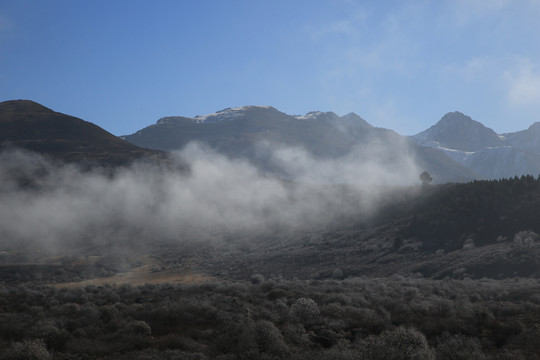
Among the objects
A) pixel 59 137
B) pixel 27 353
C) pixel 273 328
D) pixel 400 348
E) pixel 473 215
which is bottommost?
pixel 473 215

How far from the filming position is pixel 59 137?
121 metres

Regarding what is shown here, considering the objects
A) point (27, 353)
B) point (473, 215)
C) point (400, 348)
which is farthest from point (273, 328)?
point (473, 215)

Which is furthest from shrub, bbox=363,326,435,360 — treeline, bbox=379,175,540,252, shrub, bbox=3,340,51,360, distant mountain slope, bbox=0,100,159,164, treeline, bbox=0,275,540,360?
distant mountain slope, bbox=0,100,159,164

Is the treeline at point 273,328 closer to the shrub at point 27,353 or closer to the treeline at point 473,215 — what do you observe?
the shrub at point 27,353

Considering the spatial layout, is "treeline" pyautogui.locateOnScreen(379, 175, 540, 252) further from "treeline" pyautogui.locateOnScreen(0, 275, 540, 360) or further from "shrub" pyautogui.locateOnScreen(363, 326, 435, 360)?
"shrub" pyautogui.locateOnScreen(363, 326, 435, 360)

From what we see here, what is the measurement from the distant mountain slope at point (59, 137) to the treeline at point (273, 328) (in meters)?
94.0

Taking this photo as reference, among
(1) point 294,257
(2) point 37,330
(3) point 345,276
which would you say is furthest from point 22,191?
(2) point 37,330

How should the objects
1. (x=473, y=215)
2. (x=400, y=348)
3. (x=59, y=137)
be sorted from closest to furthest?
(x=400, y=348) → (x=473, y=215) → (x=59, y=137)

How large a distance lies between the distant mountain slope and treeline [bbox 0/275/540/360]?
94027mm

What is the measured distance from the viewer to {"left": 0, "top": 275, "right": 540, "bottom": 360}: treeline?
36.5 ft

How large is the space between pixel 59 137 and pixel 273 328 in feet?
425

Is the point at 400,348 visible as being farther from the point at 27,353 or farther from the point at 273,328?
the point at 27,353

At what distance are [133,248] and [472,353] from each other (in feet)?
206

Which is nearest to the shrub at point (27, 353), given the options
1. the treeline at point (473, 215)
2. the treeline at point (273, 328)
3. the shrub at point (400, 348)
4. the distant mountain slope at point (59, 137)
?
the treeline at point (273, 328)
